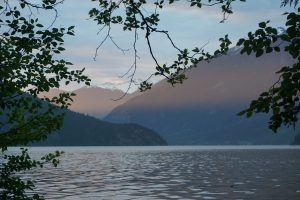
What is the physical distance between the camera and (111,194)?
46969 millimetres

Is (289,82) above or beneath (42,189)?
above

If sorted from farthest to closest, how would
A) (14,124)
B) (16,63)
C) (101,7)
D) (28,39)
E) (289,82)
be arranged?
(14,124) < (16,63) < (28,39) < (101,7) < (289,82)

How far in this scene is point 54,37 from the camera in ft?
32.7

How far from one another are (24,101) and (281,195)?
3984 cm

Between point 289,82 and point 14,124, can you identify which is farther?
point 14,124

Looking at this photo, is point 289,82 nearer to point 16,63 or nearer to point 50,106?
point 16,63

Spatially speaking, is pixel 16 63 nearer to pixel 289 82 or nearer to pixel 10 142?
pixel 10 142

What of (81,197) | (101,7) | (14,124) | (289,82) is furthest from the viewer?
(81,197)

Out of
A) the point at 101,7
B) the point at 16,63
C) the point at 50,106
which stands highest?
the point at 101,7

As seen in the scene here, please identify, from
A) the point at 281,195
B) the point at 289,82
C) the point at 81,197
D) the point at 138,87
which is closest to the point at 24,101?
the point at 138,87

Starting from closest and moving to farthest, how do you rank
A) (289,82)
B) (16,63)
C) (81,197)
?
(289,82) → (16,63) → (81,197)

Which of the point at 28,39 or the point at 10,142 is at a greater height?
the point at 28,39

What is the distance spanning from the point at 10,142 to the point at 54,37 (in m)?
3.22

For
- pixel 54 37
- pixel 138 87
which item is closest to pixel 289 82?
pixel 138 87
